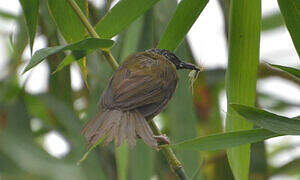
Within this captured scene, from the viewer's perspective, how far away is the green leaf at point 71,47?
2.09 metres

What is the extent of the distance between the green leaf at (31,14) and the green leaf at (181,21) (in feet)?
2.04

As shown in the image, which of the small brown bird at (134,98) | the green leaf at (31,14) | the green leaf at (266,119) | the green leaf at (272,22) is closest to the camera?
the green leaf at (266,119)

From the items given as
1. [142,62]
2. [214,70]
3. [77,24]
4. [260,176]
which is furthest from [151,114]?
[214,70]

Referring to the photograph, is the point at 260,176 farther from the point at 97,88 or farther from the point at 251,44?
the point at 251,44

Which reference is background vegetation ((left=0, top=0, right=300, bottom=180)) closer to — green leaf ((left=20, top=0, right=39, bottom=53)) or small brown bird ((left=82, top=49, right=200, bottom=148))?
green leaf ((left=20, top=0, right=39, bottom=53))

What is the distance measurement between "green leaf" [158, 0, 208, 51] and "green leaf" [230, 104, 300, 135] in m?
0.69

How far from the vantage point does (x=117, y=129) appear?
2.54 meters

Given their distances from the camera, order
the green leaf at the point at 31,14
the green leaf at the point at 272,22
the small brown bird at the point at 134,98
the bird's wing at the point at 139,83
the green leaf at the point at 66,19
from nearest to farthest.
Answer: the green leaf at the point at 31,14 → the small brown bird at the point at 134,98 → the green leaf at the point at 66,19 → the bird's wing at the point at 139,83 → the green leaf at the point at 272,22

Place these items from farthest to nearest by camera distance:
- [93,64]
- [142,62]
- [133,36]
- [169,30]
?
[93,64], [133,36], [142,62], [169,30]

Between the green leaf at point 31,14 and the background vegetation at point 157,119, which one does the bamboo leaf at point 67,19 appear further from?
the green leaf at point 31,14

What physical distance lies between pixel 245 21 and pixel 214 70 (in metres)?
2.04

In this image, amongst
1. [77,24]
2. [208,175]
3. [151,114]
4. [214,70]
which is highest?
[77,24]

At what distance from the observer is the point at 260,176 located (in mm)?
3611

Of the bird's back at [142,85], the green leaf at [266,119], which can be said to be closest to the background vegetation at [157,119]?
the green leaf at [266,119]
